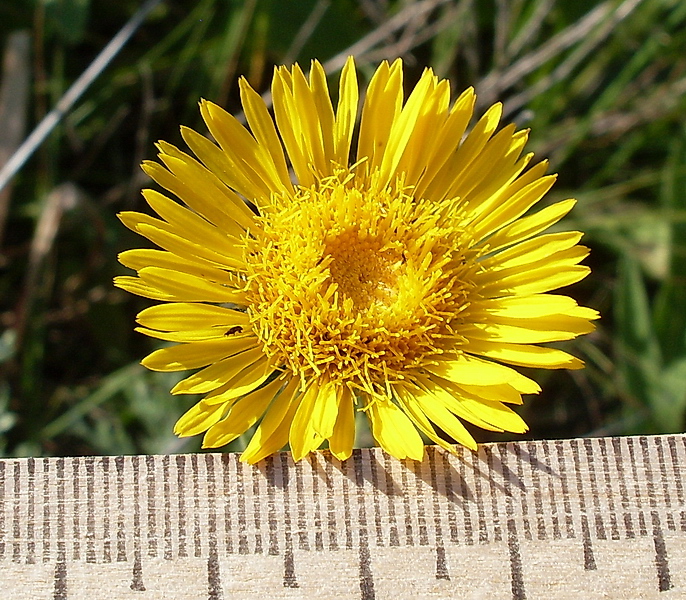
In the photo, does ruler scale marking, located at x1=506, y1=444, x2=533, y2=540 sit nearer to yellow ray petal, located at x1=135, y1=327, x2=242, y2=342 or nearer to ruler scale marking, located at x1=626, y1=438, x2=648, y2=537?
ruler scale marking, located at x1=626, y1=438, x2=648, y2=537

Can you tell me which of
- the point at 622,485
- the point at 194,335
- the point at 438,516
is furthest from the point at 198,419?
the point at 622,485

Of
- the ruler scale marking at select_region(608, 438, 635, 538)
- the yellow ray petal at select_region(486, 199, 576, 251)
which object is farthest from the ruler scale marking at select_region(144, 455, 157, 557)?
the ruler scale marking at select_region(608, 438, 635, 538)

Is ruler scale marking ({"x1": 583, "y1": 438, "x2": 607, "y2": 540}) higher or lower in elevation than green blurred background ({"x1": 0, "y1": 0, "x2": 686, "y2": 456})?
lower

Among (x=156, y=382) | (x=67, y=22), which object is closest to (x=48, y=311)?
(x=156, y=382)

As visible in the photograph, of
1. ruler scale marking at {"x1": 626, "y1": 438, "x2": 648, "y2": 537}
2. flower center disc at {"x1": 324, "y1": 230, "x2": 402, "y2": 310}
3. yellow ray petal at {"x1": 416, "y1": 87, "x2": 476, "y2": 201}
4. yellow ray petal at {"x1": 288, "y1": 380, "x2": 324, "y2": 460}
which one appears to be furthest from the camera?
flower center disc at {"x1": 324, "y1": 230, "x2": 402, "y2": 310}

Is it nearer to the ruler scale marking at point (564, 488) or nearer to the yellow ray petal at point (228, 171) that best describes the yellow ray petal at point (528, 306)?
the ruler scale marking at point (564, 488)
